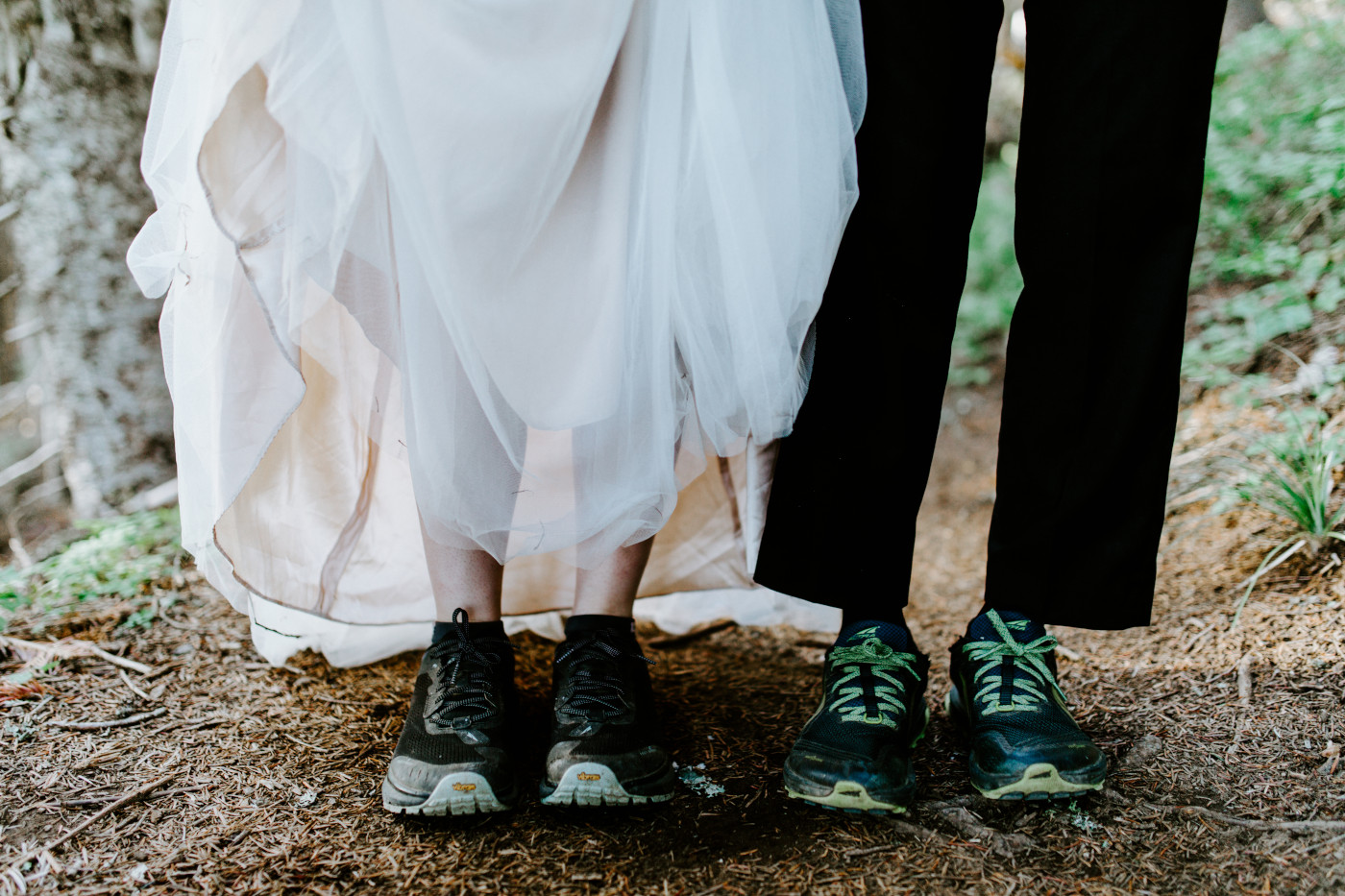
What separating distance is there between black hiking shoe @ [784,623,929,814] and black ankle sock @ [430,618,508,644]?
1.57 feet

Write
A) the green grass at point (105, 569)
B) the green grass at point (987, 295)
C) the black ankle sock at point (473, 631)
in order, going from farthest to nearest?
the green grass at point (987, 295) → the green grass at point (105, 569) → the black ankle sock at point (473, 631)

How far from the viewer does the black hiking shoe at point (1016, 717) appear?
1081 millimetres

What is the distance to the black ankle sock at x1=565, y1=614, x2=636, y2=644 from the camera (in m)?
1.23

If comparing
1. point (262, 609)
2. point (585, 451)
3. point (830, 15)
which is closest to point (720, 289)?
point (585, 451)

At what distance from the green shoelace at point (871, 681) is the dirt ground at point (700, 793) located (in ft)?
0.41

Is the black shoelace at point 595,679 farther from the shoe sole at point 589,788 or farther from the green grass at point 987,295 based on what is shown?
the green grass at point 987,295

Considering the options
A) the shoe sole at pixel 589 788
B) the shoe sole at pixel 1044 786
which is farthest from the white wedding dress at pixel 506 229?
the shoe sole at pixel 1044 786

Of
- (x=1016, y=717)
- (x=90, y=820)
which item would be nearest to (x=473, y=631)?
(x=90, y=820)

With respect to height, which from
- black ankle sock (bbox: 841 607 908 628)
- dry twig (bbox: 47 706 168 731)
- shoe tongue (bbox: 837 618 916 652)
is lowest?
dry twig (bbox: 47 706 168 731)

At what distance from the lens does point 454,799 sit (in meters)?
1.04

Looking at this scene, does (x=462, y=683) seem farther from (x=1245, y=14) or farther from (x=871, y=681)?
(x=1245, y=14)

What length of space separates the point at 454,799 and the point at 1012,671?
812mm

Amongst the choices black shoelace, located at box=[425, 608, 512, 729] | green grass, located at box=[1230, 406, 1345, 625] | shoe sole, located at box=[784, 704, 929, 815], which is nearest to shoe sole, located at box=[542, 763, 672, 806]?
black shoelace, located at box=[425, 608, 512, 729]

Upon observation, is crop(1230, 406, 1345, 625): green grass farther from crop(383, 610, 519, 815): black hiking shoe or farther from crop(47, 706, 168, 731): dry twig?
crop(47, 706, 168, 731): dry twig
